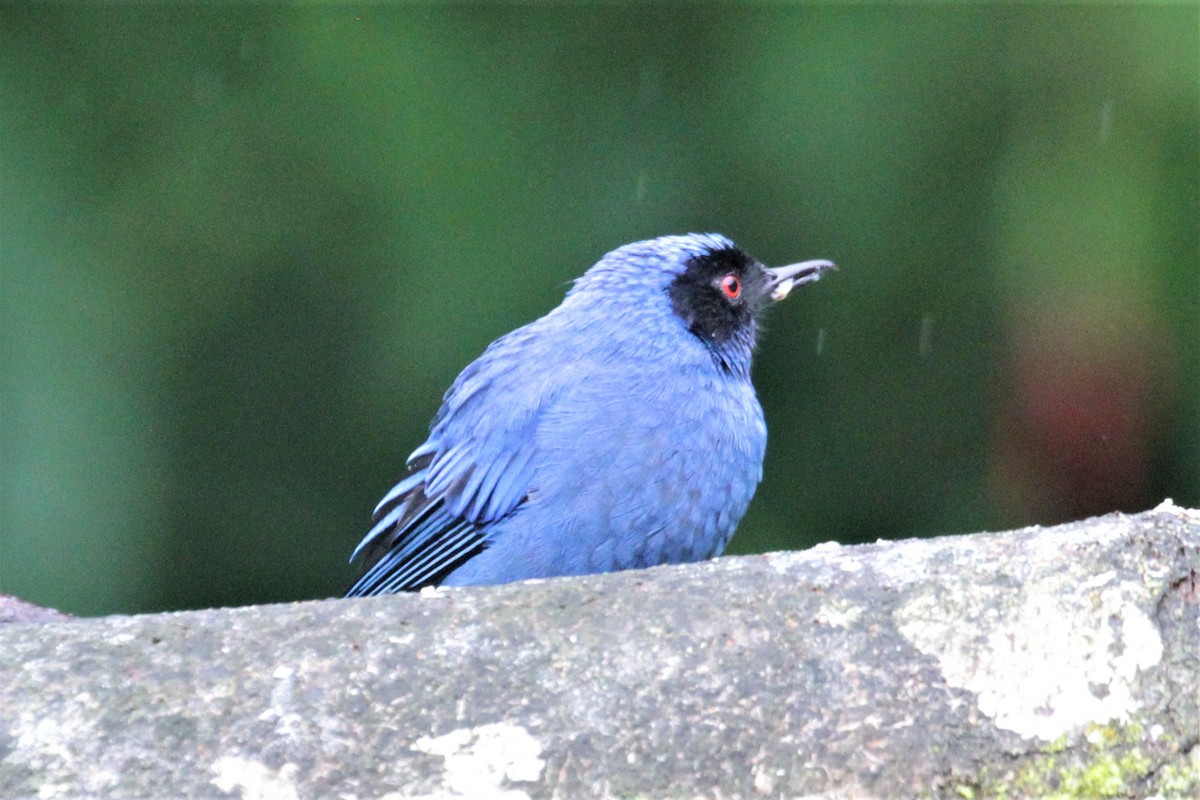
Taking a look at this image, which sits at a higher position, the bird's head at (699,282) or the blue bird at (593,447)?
the bird's head at (699,282)

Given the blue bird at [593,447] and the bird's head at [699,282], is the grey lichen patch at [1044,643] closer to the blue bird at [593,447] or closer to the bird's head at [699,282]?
the blue bird at [593,447]

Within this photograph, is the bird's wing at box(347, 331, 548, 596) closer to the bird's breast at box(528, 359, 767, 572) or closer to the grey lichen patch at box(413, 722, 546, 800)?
the bird's breast at box(528, 359, 767, 572)

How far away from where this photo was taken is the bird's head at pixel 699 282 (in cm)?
365

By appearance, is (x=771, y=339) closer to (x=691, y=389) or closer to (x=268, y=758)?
(x=691, y=389)

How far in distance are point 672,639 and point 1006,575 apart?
392mm

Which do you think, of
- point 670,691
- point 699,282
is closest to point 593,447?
point 699,282

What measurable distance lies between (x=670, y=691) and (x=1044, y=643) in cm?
42

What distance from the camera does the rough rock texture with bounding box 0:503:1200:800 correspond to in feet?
5.38

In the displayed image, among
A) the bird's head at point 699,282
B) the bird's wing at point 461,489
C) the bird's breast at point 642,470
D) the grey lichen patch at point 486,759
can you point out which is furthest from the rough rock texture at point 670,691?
the bird's head at point 699,282

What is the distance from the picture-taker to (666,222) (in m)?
4.41

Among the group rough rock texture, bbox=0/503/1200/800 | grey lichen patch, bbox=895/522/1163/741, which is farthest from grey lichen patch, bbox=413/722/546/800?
grey lichen patch, bbox=895/522/1163/741

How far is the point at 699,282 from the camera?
3.76m

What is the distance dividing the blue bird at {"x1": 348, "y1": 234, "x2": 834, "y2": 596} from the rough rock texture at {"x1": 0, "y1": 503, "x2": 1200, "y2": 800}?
1.15 meters

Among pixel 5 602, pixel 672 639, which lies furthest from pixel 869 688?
pixel 5 602
